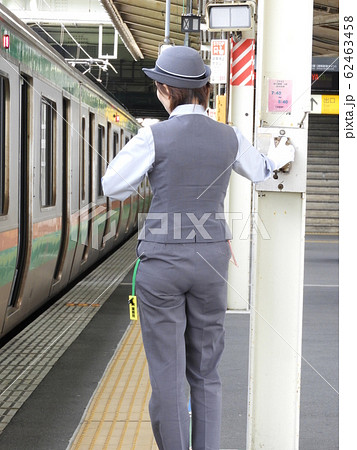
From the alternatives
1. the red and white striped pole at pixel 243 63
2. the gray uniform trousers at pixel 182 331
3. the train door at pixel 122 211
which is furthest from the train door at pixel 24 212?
the train door at pixel 122 211

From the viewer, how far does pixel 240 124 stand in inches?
332

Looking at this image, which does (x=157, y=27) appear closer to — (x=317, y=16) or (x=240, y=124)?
(x=317, y=16)

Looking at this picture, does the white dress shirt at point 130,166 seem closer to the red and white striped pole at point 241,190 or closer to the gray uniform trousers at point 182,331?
the gray uniform trousers at point 182,331

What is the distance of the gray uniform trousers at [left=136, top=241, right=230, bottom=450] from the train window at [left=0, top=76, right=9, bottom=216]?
2569 millimetres

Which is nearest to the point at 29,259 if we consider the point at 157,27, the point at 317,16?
the point at 317,16

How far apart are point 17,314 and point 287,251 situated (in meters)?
3.36

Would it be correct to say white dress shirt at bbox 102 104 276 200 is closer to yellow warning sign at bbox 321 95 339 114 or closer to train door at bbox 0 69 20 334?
train door at bbox 0 69 20 334

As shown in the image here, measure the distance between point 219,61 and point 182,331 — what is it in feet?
19.5

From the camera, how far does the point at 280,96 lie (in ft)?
12.0

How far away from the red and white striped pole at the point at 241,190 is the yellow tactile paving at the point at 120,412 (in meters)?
2.44

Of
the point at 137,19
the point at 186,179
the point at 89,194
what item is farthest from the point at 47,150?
the point at 137,19

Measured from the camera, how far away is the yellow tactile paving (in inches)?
161

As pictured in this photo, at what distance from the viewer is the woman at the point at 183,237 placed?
3176 millimetres

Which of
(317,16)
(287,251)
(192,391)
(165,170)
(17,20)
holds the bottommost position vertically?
(192,391)
